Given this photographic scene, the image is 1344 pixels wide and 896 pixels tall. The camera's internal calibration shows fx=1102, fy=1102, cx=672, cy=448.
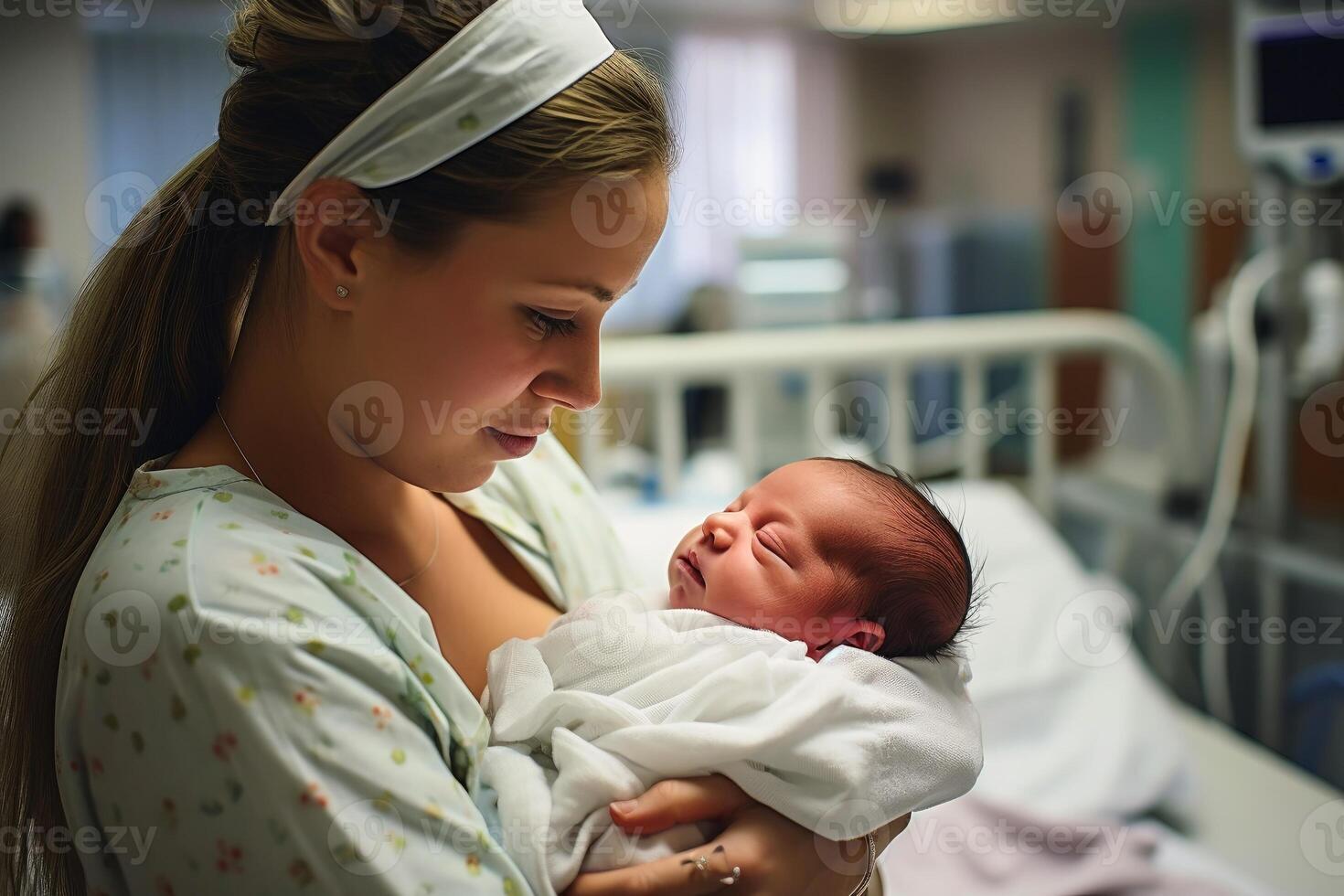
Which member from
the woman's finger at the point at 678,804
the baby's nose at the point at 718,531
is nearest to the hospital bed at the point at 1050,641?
the baby's nose at the point at 718,531

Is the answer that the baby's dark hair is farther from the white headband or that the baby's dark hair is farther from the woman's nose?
the white headband

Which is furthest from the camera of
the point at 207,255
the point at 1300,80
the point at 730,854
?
the point at 1300,80

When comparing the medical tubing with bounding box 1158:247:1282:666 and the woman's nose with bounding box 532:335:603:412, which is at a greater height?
the woman's nose with bounding box 532:335:603:412

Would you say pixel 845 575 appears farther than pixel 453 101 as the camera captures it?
Yes

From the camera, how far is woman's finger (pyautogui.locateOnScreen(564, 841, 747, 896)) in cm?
81

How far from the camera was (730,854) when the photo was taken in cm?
84

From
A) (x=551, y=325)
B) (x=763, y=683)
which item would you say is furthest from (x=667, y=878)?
(x=551, y=325)

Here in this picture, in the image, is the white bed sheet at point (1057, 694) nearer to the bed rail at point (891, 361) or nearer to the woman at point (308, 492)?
the bed rail at point (891, 361)

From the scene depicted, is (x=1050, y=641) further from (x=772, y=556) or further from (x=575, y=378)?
(x=575, y=378)

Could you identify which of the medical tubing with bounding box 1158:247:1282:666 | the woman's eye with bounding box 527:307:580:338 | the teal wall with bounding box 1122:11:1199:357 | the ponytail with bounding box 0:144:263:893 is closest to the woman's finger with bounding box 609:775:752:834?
the woman's eye with bounding box 527:307:580:338

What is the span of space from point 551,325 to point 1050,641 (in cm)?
131

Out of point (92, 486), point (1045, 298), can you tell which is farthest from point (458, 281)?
point (1045, 298)

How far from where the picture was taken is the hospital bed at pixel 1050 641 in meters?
1.66

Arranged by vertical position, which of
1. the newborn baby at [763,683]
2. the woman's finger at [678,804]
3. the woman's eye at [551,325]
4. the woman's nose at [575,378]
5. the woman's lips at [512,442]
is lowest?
the woman's finger at [678,804]
